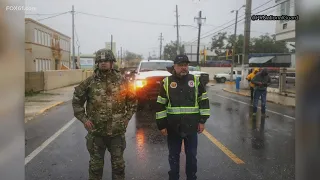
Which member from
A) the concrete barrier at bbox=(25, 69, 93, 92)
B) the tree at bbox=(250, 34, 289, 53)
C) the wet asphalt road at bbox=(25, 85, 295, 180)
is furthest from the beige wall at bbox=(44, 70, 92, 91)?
the tree at bbox=(250, 34, 289, 53)

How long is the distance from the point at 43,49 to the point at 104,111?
1032 inches

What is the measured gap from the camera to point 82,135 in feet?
23.9

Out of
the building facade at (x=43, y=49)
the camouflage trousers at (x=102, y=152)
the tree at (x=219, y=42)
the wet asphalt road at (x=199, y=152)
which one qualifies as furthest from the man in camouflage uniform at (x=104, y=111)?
the tree at (x=219, y=42)

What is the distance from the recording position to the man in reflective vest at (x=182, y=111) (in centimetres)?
373

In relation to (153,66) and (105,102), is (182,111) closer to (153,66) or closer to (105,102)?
(105,102)

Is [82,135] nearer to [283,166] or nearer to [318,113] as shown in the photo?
[283,166]

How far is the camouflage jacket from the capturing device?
11.4 feet

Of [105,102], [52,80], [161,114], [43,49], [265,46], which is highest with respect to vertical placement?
[265,46]

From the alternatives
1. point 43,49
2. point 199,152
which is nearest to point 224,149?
point 199,152

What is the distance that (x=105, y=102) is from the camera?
347cm

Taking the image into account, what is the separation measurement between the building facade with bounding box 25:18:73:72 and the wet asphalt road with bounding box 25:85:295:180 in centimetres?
1483

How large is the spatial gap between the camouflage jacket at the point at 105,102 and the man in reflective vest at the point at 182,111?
474 millimetres

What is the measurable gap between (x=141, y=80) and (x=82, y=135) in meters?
3.42

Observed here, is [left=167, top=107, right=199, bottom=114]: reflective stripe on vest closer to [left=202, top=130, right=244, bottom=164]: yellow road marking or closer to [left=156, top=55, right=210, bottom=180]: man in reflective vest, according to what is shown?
[left=156, top=55, right=210, bottom=180]: man in reflective vest
